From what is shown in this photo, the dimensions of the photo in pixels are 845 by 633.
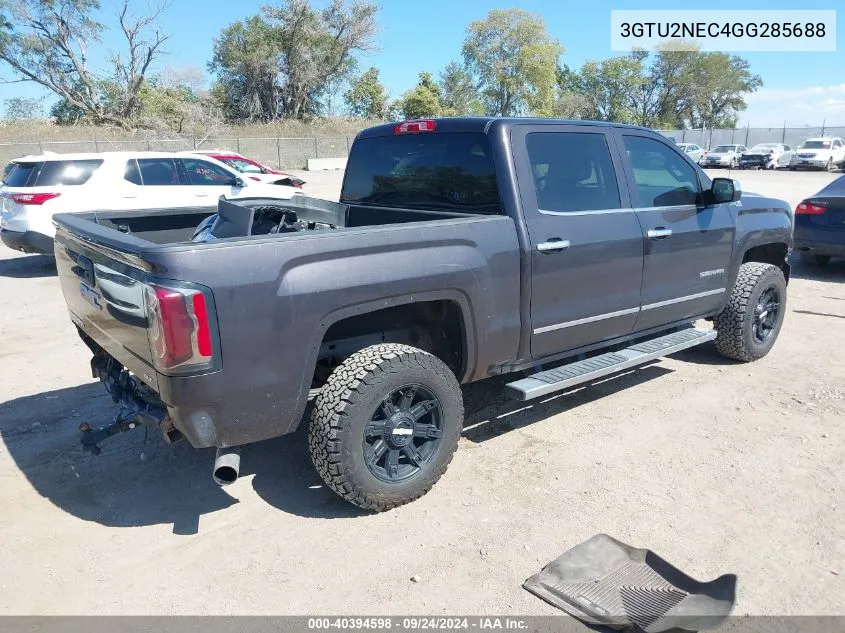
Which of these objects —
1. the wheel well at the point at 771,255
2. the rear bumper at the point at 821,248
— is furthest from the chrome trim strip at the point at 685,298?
the rear bumper at the point at 821,248

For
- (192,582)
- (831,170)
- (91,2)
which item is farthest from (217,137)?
(192,582)

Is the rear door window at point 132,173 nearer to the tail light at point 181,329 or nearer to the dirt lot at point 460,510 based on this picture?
the dirt lot at point 460,510

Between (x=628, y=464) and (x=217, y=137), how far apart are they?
39585 millimetres

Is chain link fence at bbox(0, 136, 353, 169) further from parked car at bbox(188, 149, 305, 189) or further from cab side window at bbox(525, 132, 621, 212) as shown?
cab side window at bbox(525, 132, 621, 212)

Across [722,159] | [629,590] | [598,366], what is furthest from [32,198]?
[722,159]

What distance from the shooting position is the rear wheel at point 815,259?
10.0 metres

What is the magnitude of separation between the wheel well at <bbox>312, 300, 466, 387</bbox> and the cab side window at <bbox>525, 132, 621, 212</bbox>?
903 mm

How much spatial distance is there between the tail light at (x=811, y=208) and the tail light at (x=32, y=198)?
1050 cm

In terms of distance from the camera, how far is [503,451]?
420 centimetres

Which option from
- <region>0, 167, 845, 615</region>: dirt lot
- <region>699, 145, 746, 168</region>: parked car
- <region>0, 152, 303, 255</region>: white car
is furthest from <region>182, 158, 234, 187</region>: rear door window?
<region>699, 145, 746, 168</region>: parked car

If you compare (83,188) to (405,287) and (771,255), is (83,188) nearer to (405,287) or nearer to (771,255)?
(405,287)

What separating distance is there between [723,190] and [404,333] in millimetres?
2719

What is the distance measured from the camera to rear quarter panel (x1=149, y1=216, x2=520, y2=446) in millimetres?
2832

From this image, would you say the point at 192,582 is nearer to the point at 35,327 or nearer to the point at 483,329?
the point at 483,329
